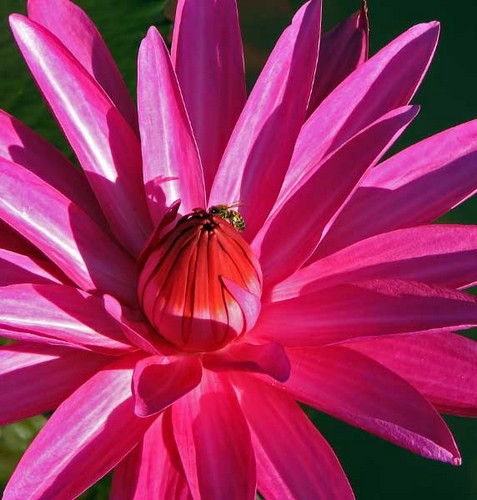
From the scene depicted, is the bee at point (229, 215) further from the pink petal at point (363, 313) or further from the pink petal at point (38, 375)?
the pink petal at point (38, 375)

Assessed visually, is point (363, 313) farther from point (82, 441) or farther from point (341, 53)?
point (341, 53)

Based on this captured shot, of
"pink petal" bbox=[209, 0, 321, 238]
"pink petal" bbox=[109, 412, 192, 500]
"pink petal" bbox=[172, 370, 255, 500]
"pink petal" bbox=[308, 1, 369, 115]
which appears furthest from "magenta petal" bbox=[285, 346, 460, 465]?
"pink petal" bbox=[308, 1, 369, 115]

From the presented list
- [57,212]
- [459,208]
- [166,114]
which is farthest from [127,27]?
[459,208]

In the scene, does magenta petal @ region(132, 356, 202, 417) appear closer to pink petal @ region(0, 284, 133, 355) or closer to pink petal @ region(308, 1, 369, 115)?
pink petal @ region(0, 284, 133, 355)

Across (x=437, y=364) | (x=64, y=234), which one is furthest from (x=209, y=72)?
(x=437, y=364)

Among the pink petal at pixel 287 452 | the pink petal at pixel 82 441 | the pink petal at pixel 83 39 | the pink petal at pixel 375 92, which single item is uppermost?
the pink petal at pixel 83 39

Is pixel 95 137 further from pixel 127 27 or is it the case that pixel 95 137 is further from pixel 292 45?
pixel 127 27

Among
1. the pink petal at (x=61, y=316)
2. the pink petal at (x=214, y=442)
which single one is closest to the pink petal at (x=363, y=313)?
the pink petal at (x=214, y=442)
